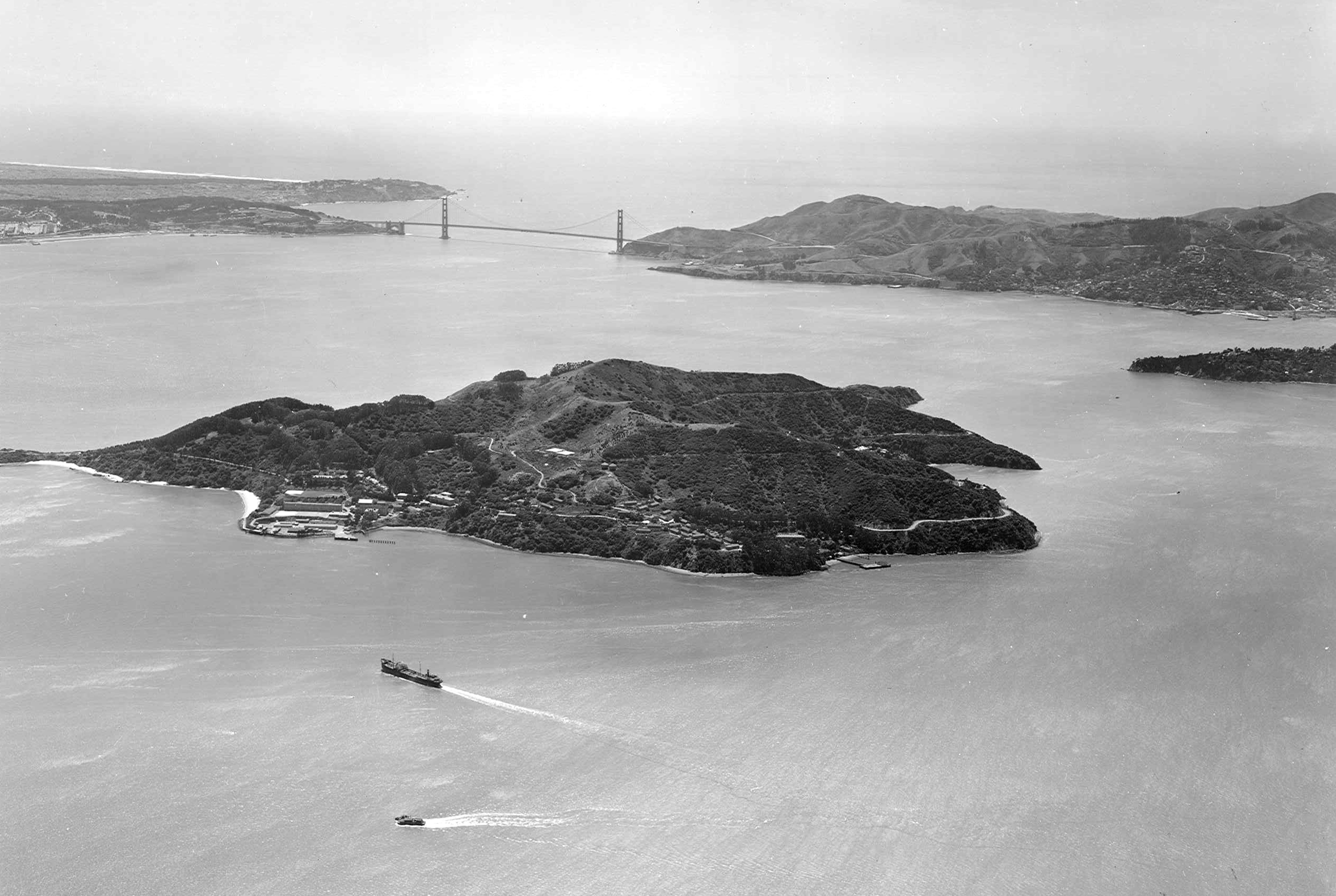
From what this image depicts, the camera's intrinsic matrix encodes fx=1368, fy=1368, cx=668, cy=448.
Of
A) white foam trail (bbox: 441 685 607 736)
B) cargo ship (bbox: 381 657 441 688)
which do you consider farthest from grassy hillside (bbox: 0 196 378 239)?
white foam trail (bbox: 441 685 607 736)

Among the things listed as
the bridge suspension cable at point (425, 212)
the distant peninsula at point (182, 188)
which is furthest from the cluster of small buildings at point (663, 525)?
the bridge suspension cable at point (425, 212)

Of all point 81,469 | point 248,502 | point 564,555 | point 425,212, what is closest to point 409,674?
point 564,555

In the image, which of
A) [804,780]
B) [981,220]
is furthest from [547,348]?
[981,220]

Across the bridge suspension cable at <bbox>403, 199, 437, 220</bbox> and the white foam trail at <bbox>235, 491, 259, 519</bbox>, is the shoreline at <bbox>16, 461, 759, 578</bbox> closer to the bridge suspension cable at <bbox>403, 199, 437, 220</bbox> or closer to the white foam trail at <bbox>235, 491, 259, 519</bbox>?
the white foam trail at <bbox>235, 491, 259, 519</bbox>

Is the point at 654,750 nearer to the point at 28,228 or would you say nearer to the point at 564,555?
the point at 564,555

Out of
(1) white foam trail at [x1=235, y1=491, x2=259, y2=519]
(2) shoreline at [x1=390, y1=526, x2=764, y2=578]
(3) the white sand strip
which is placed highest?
(3) the white sand strip

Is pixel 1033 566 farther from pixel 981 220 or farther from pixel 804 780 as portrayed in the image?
pixel 981 220
